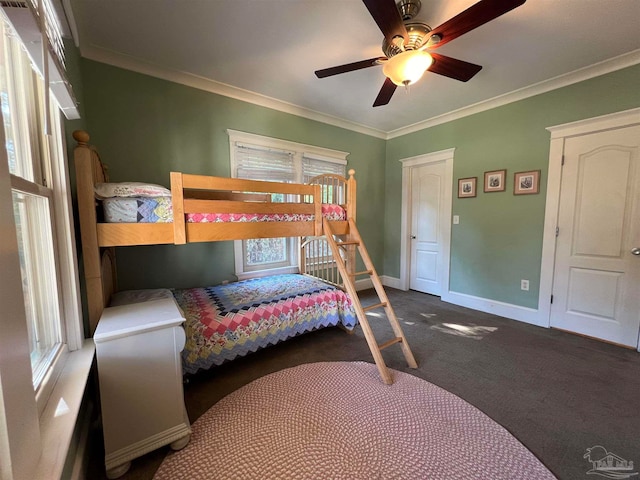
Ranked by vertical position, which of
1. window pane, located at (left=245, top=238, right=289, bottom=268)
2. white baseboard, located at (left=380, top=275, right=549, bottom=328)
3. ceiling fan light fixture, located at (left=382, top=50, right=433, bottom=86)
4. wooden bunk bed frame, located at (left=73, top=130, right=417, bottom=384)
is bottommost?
white baseboard, located at (left=380, top=275, right=549, bottom=328)

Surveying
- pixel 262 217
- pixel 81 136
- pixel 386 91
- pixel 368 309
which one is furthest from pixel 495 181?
pixel 81 136

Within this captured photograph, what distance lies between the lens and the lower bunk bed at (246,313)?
1.79m

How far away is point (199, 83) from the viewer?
254cm

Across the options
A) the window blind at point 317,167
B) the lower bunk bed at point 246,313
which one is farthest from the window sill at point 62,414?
the window blind at point 317,167

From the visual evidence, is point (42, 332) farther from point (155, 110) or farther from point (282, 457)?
point (155, 110)

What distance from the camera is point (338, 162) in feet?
12.2

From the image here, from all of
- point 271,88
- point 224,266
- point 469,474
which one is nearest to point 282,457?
point 469,474

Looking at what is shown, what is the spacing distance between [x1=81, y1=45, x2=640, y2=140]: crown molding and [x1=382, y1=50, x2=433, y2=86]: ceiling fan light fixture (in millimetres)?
1791

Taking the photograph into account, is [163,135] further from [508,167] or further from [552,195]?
[552,195]

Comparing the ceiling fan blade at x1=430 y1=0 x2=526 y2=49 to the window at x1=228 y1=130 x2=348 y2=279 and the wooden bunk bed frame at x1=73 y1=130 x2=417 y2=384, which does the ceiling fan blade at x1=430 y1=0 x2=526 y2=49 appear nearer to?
the wooden bunk bed frame at x1=73 y1=130 x2=417 y2=384

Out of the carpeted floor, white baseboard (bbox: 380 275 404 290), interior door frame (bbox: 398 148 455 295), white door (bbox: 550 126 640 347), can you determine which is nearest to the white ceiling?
white door (bbox: 550 126 640 347)

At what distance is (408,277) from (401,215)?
3.39 feet

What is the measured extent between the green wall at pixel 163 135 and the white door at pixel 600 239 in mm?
3234

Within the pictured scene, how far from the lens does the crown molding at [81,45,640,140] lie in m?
2.15
